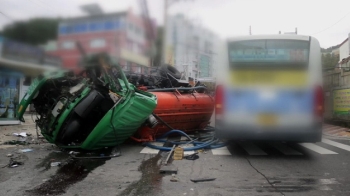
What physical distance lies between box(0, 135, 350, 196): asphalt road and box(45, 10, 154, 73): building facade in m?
1.93

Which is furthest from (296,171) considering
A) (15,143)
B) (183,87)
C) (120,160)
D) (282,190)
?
(15,143)

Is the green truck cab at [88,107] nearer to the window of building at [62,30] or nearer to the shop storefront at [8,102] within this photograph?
the window of building at [62,30]

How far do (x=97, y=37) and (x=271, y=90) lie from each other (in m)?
3.88

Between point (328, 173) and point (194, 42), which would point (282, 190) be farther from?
point (194, 42)

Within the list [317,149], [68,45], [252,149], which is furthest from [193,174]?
[317,149]

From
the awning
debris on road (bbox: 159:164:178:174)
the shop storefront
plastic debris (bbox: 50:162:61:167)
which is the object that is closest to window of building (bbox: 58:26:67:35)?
the awning

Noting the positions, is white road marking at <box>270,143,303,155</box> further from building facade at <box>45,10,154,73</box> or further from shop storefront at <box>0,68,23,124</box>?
shop storefront at <box>0,68,23,124</box>

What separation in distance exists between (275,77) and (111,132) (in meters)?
3.35

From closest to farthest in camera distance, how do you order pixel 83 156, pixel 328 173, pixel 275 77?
pixel 328 173 → pixel 275 77 → pixel 83 156

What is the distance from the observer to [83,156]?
638cm

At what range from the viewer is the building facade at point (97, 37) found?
9.95 feet

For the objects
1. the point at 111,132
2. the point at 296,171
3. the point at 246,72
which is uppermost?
the point at 246,72

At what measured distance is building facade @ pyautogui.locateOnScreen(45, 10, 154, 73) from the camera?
9.95 ft

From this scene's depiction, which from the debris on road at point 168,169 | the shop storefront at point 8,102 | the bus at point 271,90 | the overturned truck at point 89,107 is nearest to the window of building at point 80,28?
the overturned truck at point 89,107
